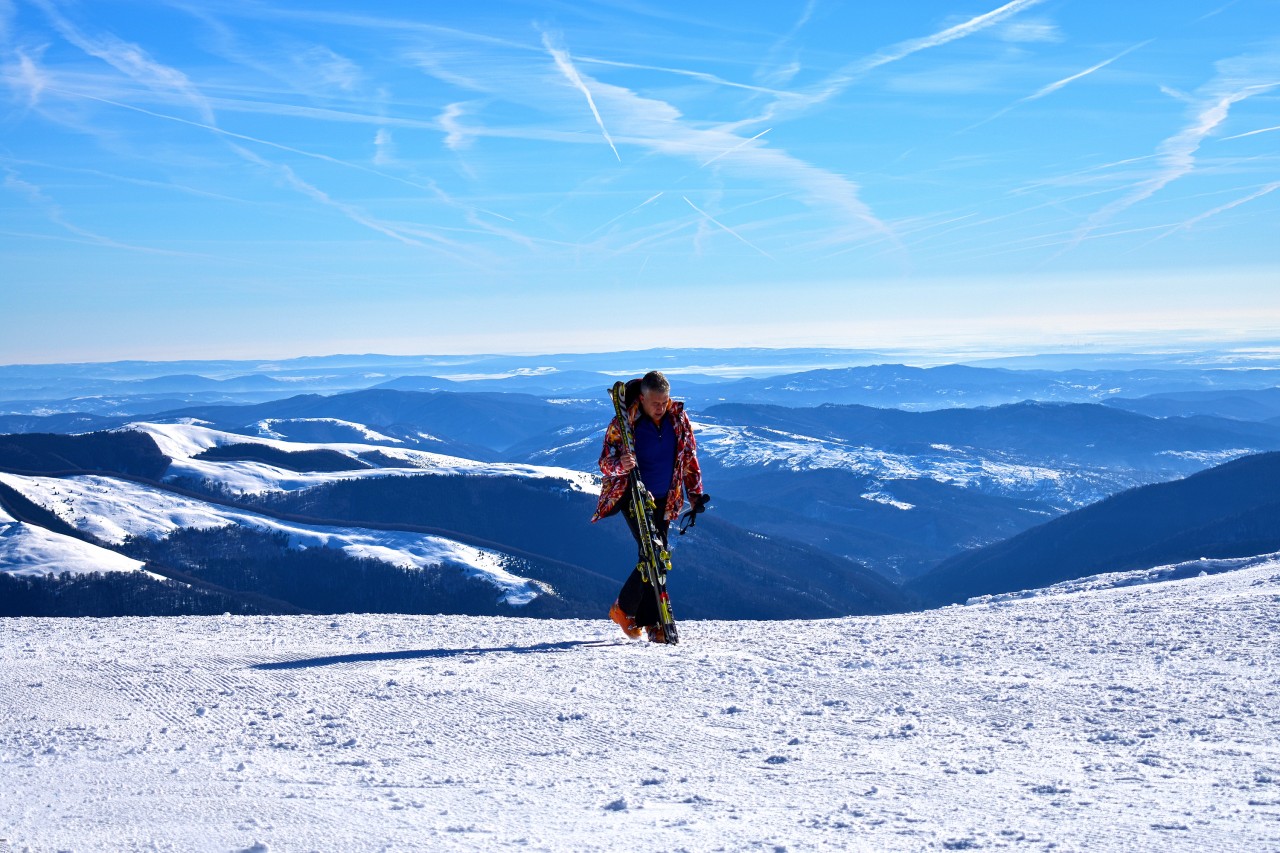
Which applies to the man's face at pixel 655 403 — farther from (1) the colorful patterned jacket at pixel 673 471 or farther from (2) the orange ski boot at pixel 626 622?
(2) the orange ski boot at pixel 626 622

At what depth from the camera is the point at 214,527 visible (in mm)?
171875

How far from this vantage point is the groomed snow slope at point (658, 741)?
5867 mm

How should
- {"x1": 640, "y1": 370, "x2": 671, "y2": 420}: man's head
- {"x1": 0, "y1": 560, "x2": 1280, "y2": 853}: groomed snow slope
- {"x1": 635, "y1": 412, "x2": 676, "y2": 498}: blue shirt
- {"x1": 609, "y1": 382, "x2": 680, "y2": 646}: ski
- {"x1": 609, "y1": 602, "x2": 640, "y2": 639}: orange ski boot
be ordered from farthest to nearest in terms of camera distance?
{"x1": 609, "y1": 602, "x2": 640, "y2": 639}: orange ski boot, {"x1": 635, "y1": 412, "x2": 676, "y2": 498}: blue shirt, {"x1": 609, "y1": 382, "x2": 680, "y2": 646}: ski, {"x1": 640, "y1": 370, "x2": 671, "y2": 420}: man's head, {"x1": 0, "y1": 560, "x2": 1280, "y2": 853}: groomed snow slope

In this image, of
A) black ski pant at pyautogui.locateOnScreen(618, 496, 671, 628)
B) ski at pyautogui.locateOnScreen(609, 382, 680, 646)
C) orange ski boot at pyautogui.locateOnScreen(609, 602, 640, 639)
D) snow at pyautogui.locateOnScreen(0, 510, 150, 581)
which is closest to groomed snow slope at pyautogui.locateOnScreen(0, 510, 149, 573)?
snow at pyautogui.locateOnScreen(0, 510, 150, 581)

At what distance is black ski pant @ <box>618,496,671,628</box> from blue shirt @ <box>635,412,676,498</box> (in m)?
0.21

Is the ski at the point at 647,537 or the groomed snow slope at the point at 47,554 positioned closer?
the ski at the point at 647,537

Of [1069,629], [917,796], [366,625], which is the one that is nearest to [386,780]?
[917,796]

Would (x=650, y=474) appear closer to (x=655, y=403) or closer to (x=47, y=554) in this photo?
(x=655, y=403)

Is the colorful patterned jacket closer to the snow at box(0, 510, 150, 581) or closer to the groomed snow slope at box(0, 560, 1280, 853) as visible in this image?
the groomed snow slope at box(0, 560, 1280, 853)

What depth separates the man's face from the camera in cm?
1220

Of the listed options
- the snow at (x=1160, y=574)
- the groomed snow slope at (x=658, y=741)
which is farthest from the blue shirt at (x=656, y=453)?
the snow at (x=1160, y=574)

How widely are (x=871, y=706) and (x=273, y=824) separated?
509 cm

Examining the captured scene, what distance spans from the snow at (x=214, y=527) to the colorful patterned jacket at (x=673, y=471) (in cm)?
14186

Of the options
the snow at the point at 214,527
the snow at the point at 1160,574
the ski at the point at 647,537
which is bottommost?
the snow at the point at 214,527
